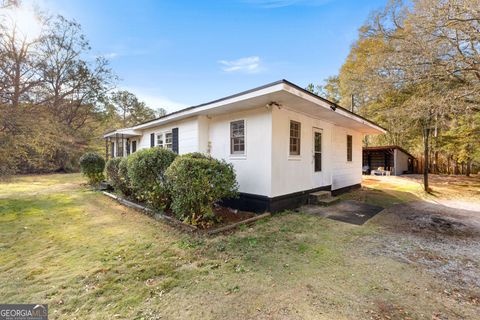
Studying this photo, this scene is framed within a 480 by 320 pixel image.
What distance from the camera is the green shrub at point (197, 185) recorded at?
13.9ft

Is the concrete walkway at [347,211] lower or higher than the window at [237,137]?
lower

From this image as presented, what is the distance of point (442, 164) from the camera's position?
63.3ft

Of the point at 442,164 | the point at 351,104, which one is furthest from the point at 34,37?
the point at 442,164

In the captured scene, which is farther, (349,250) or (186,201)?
(186,201)

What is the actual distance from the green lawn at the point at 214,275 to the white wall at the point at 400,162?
15.4 meters

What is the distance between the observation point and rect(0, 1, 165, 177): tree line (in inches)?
390

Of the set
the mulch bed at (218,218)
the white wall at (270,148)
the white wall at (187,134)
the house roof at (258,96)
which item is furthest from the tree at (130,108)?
the mulch bed at (218,218)

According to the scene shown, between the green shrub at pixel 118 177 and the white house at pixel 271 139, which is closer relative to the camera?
the white house at pixel 271 139

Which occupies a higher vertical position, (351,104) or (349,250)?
(351,104)

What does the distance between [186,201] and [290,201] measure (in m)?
3.02

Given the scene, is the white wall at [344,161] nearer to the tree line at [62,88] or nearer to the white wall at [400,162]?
the white wall at [400,162]

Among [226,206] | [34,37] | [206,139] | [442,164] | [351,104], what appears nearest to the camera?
[226,206]

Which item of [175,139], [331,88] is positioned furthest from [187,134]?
[331,88]

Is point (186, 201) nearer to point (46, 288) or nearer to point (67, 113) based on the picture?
point (46, 288)
